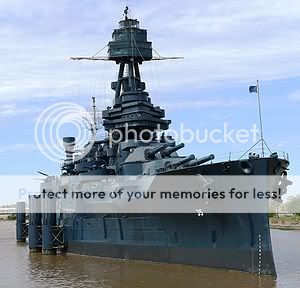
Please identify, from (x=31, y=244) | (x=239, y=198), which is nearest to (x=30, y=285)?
(x=239, y=198)

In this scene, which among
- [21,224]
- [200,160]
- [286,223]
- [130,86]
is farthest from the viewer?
[286,223]

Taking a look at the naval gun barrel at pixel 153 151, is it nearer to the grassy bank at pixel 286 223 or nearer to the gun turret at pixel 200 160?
the gun turret at pixel 200 160

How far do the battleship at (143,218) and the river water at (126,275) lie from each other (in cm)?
63

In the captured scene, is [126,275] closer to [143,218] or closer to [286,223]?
[143,218]

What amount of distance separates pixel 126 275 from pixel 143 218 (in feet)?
10.4

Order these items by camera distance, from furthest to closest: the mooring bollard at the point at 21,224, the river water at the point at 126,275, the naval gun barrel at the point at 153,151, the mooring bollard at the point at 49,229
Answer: the mooring bollard at the point at 21,224 → the mooring bollard at the point at 49,229 → the naval gun barrel at the point at 153,151 → the river water at the point at 126,275

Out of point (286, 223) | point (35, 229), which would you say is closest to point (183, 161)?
point (35, 229)

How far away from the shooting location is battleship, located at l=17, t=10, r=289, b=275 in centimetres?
2212

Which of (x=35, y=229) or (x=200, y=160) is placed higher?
(x=200, y=160)

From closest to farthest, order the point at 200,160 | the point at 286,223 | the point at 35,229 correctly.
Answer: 1. the point at 200,160
2. the point at 35,229
3. the point at 286,223

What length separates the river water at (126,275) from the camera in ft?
69.3

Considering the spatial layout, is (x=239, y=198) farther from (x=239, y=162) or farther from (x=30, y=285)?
(x=30, y=285)

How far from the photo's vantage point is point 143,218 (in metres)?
26.0

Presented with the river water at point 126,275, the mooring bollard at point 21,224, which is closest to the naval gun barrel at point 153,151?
the river water at point 126,275
